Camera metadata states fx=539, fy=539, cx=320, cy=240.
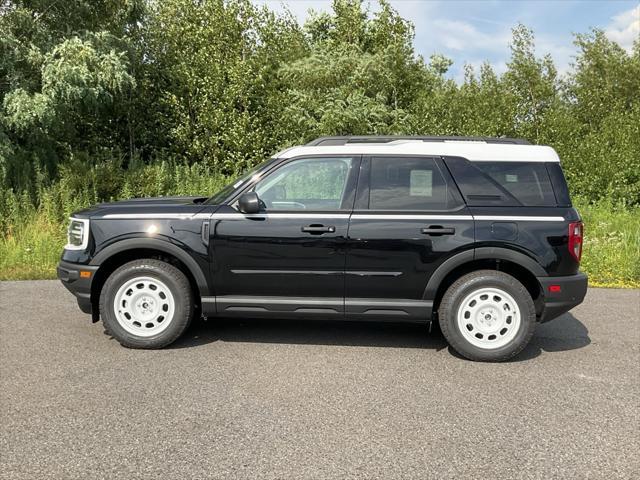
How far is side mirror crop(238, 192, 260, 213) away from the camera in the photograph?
460cm

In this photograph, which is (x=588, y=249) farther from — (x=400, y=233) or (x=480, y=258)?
(x=400, y=233)

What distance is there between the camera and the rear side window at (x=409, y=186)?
468cm

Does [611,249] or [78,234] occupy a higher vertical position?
[78,234]

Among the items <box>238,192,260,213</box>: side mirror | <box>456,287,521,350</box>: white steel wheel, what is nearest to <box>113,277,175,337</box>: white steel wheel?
<box>238,192,260,213</box>: side mirror

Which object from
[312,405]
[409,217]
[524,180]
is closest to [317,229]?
[409,217]

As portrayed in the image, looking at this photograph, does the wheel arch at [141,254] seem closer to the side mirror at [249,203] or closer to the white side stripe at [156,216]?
the white side stripe at [156,216]

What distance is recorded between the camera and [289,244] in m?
4.65

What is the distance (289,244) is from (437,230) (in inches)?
50.0

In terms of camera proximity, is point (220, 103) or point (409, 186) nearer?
point (409, 186)

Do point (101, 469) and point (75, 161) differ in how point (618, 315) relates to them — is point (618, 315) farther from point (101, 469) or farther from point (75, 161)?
point (75, 161)

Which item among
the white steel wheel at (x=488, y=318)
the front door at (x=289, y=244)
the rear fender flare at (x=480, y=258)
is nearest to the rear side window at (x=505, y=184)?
the rear fender flare at (x=480, y=258)

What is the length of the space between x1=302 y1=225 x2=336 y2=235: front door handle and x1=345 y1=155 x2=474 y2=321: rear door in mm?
182

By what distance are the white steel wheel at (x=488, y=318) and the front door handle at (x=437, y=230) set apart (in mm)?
567

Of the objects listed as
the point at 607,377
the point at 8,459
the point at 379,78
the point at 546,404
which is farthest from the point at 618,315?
the point at 379,78
